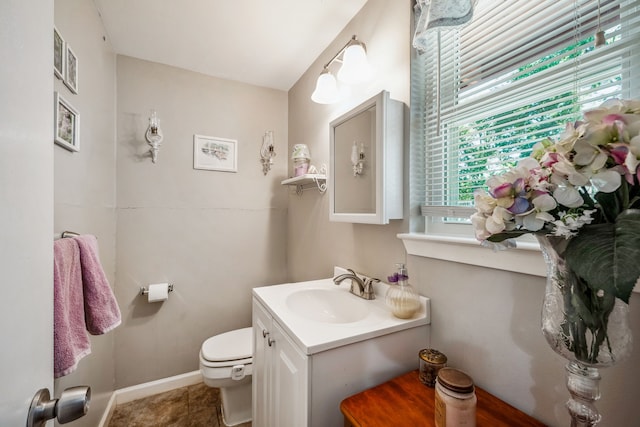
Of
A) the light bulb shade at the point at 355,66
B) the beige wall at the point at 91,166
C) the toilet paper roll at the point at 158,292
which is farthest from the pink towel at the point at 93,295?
the light bulb shade at the point at 355,66

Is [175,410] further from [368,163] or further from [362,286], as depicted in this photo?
[368,163]

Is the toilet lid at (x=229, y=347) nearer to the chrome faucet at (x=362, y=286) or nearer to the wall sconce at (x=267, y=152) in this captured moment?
the chrome faucet at (x=362, y=286)

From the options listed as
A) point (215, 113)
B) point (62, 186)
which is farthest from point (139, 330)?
point (215, 113)

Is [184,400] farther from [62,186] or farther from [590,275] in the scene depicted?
[590,275]

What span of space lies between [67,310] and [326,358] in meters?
0.85

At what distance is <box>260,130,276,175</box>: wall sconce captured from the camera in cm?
217

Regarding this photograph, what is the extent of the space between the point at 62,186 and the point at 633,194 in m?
A: 1.65

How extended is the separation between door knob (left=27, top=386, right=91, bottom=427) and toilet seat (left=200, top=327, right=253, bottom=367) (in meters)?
1.19

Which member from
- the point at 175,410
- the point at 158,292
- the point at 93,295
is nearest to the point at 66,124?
the point at 93,295

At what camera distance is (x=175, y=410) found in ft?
5.58

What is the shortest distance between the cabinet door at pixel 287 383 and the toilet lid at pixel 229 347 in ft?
1.88

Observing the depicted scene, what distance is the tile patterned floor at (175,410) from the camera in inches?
62.9

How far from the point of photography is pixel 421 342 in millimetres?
1008

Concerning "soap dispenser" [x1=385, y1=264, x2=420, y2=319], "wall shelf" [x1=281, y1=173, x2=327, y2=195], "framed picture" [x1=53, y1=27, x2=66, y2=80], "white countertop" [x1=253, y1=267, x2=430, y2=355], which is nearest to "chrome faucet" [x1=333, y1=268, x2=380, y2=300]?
"white countertop" [x1=253, y1=267, x2=430, y2=355]
